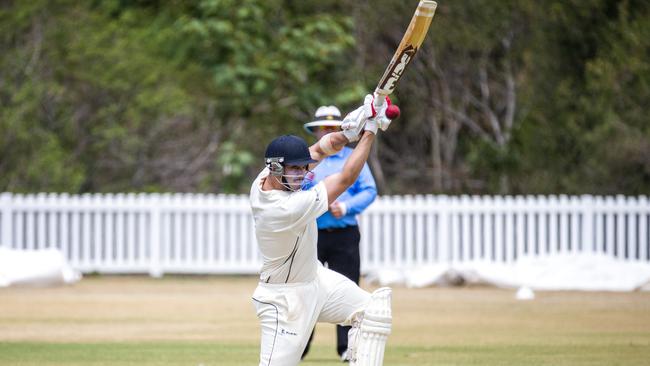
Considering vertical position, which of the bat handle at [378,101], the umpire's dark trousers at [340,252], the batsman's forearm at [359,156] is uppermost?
the bat handle at [378,101]

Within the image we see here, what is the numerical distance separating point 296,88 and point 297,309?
16955 mm

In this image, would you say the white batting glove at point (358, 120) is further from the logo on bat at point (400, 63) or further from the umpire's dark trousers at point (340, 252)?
the umpire's dark trousers at point (340, 252)

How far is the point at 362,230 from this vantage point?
62.6 feet

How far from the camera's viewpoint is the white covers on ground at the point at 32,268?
17.0 m

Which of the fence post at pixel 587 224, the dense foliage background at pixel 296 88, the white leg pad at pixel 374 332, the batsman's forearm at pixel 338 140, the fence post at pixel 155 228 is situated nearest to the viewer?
the white leg pad at pixel 374 332

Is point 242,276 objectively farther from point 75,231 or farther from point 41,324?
point 41,324

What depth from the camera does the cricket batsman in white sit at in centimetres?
637

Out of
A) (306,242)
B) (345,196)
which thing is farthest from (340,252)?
(306,242)

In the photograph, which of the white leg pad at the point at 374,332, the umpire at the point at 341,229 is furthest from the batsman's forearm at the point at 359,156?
the umpire at the point at 341,229

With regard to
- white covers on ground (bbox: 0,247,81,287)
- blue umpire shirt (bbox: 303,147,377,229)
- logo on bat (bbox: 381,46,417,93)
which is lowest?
white covers on ground (bbox: 0,247,81,287)

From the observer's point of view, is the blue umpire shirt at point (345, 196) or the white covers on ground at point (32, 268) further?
the white covers on ground at point (32, 268)

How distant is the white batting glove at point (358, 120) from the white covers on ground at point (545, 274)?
11.1 metres

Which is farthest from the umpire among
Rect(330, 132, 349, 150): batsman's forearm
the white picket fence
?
the white picket fence

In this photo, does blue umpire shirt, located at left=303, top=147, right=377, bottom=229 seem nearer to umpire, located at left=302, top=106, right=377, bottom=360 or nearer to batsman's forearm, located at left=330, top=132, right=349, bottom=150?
umpire, located at left=302, top=106, right=377, bottom=360
